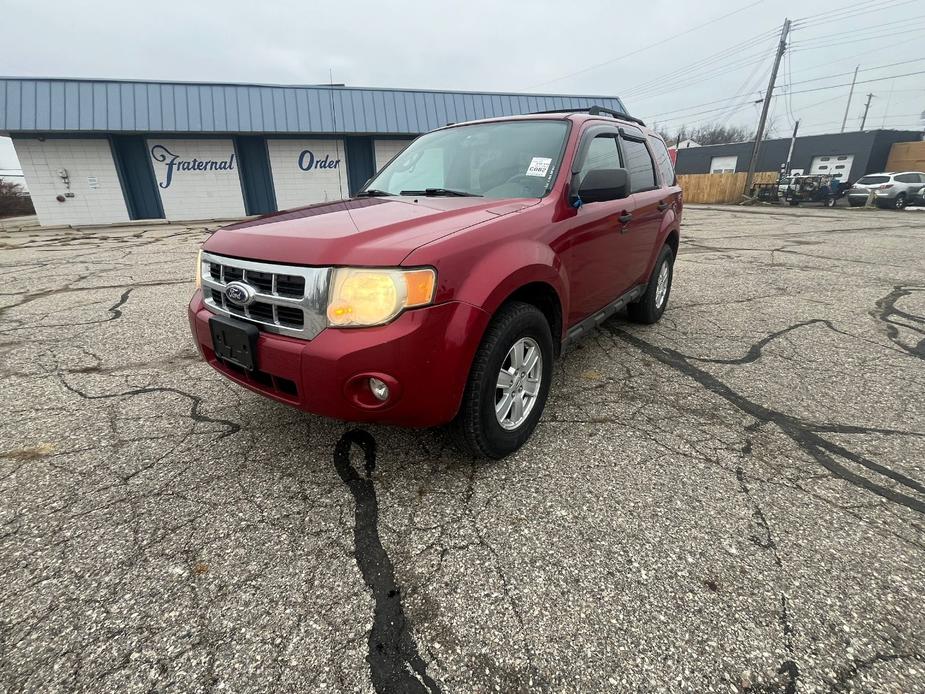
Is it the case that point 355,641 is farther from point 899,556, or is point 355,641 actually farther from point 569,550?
point 899,556

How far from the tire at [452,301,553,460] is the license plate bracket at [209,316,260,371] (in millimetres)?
1008

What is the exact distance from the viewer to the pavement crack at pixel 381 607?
4.88ft

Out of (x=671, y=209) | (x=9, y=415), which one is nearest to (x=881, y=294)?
(x=671, y=209)

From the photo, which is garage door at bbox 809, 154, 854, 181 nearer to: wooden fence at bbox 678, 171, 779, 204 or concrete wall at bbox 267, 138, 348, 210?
wooden fence at bbox 678, 171, 779, 204

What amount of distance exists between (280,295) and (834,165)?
45.7 m

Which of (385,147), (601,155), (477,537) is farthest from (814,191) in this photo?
(477,537)

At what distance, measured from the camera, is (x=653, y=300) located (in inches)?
186

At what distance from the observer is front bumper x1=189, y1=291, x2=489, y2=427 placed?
6.34 feet

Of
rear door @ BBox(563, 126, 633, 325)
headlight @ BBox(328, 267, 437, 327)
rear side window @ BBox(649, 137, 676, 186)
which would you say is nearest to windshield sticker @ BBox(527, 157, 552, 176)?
rear door @ BBox(563, 126, 633, 325)

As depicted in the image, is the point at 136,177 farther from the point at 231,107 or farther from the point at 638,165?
the point at 638,165

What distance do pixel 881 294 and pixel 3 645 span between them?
8.50 metres

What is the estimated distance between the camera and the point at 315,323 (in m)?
2.01

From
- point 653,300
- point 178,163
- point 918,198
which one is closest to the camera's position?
point 653,300

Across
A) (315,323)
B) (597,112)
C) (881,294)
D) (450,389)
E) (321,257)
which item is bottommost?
(881,294)
